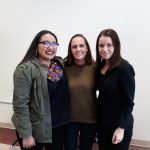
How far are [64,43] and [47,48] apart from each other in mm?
1609

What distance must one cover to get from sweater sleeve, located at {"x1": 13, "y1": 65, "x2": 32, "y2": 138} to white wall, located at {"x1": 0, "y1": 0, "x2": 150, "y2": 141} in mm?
1672

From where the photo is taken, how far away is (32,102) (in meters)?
1.76

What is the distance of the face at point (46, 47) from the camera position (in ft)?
5.92

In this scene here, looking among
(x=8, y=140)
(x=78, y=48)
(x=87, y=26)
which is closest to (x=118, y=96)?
(x=78, y=48)

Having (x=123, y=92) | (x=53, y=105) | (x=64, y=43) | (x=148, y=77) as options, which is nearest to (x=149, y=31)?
(x=148, y=77)

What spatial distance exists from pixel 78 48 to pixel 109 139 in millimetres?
802

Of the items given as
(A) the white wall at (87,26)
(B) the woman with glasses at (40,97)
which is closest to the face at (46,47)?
(B) the woman with glasses at (40,97)

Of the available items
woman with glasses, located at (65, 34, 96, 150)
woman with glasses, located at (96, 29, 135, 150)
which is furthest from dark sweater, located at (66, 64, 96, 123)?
woman with glasses, located at (96, 29, 135, 150)

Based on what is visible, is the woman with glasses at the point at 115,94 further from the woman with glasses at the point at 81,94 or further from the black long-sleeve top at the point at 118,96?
the woman with glasses at the point at 81,94

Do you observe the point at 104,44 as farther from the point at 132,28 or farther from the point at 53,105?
the point at 132,28

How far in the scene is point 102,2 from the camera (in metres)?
3.06

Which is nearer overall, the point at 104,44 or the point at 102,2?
the point at 104,44

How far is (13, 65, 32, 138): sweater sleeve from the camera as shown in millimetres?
1682

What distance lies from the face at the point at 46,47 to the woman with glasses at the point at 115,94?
1.23 feet
